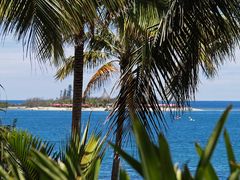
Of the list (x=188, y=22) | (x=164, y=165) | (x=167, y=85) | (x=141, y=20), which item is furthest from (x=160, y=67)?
(x=164, y=165)

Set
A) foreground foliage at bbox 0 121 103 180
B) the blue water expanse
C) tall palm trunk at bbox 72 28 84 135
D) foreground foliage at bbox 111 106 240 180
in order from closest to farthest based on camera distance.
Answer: foreground foliage at bbox 111 106 240 180 → foreground foliage at bbox 0 121 103 180 → tall palm trunk at bbox 72 28 84 135 → the blue water expanse

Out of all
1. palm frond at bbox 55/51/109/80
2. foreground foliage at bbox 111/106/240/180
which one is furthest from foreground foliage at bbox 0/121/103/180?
palm frond at bbox 55/51/109/80

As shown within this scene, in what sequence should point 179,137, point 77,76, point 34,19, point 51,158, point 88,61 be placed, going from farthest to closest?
point 179,137 < point 88,61 < point 77,76 < point 34,19 < point 51,158

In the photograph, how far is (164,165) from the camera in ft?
4.41

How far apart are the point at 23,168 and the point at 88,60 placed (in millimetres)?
9165

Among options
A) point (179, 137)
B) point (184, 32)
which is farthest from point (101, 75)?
point (179, 137)

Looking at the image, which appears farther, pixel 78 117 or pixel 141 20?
pixel 78 117

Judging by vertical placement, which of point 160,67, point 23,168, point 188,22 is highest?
point 188,22

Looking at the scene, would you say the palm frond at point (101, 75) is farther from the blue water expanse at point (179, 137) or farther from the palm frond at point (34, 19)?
the palm frond at point (34, 19)

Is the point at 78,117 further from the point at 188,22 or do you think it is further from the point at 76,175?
the point at 76,175

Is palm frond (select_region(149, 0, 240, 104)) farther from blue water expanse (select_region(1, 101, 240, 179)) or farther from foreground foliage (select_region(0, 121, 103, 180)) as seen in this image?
foreground foliage (select_region(0, 121, 103, 180))

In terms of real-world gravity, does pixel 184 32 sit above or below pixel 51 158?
above

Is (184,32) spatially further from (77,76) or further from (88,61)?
(88,61)

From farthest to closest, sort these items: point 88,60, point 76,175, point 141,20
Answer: point 88,60 → point 141,20 → point 76,175
